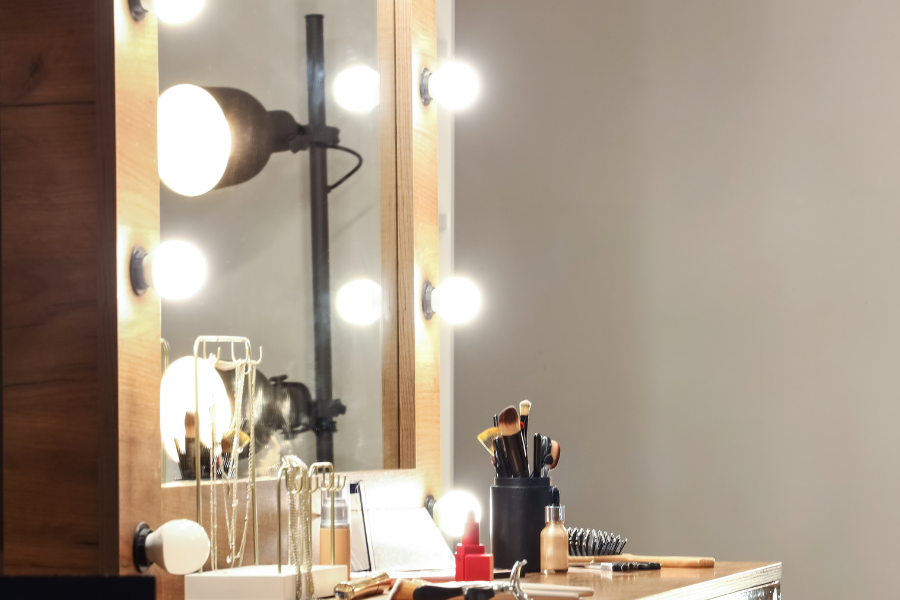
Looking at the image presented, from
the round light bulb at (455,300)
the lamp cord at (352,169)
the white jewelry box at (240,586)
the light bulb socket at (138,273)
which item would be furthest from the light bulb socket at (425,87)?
the white jewelry box at (240,586)

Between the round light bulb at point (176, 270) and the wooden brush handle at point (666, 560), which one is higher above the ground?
the round light bulb at point (176, 270)

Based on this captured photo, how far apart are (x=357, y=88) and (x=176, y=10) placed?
1.24ft

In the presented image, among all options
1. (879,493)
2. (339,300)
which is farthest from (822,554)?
(339,300)

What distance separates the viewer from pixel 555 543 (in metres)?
1.13

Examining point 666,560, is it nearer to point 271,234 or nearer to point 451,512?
point 451,512

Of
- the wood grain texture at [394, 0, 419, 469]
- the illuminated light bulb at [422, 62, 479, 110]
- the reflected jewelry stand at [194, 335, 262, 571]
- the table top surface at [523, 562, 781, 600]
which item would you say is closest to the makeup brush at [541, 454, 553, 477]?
the table top surface at [523, 562, 781, 600]

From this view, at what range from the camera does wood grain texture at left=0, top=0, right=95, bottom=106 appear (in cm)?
87

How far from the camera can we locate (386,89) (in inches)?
55.5

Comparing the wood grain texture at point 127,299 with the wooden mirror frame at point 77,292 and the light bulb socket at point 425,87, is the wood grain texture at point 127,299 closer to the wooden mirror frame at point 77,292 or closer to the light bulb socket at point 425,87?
the wooden mirror frame at point 77,292

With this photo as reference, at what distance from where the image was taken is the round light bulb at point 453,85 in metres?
1.46

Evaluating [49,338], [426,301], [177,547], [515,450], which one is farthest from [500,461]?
[49,338]

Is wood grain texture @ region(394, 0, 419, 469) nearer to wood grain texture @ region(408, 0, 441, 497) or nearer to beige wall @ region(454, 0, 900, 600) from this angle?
wood grain texture @ region(408, 0, 441, 497)

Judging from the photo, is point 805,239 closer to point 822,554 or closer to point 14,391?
point 822,554

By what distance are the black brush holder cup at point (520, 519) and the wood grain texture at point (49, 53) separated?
640mm
